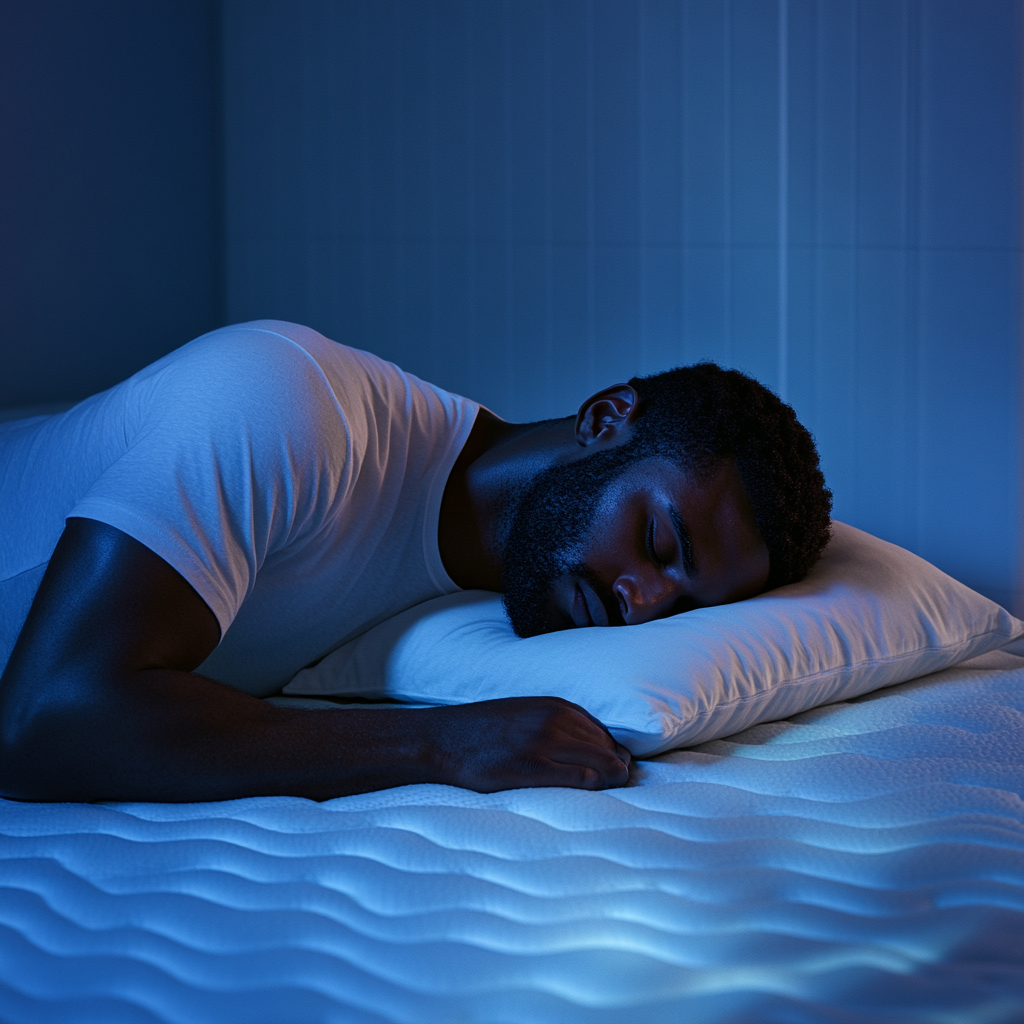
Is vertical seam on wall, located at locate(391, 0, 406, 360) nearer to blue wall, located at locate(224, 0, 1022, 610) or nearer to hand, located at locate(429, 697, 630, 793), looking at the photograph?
blue wall, located at locate(224, 0, 1022, 610)

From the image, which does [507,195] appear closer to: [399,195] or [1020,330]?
[399,195]

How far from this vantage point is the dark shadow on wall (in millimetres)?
2479

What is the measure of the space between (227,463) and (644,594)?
21.5 inches

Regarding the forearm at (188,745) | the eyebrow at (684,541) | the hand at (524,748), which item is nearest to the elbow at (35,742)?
the forearm at (188,745)

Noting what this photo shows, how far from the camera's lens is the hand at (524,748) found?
113 cm

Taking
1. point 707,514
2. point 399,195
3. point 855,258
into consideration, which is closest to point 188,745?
point 707,514

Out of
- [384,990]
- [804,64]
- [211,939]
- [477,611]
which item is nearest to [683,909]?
[384,990]

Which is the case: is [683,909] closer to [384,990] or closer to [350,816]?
[384,990]

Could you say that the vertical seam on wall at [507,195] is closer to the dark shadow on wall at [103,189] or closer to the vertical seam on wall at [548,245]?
the vertical seam on wall at [548,245]

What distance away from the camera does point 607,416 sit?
1.60m

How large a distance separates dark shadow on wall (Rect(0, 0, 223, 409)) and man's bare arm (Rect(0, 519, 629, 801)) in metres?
1.63

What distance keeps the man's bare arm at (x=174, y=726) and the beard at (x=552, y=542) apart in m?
0.27

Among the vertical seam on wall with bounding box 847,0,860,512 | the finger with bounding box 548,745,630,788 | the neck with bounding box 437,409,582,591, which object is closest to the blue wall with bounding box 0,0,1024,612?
the vertical seam on wall with bounding box 847,0,860,512

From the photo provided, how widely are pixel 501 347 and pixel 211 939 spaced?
2.07m
